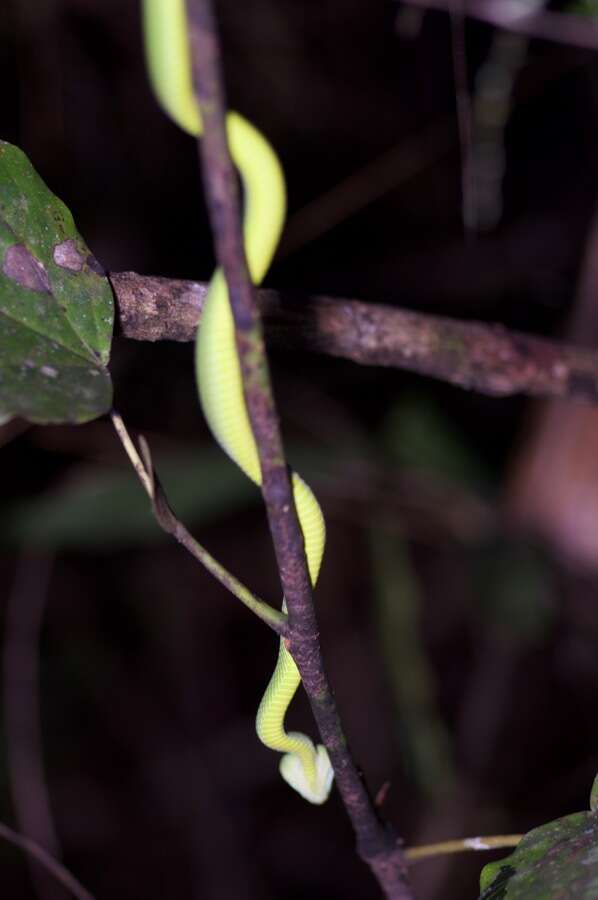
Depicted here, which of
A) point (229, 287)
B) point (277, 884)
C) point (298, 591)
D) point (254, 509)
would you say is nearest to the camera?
point (229, 287)

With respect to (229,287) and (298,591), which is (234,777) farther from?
(229,287)

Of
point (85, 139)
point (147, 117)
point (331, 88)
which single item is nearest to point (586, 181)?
point (331, 88)

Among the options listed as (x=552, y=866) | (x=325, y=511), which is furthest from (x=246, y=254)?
(x=325, y=511)

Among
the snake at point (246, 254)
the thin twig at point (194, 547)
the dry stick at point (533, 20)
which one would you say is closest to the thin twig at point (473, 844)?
the snake at point (246, 254)

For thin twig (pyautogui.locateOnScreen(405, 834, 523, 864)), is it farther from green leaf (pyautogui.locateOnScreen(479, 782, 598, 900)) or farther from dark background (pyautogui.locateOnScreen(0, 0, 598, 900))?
dark background (pyautogui.locateOnScreen(0, 0, 598, 900))

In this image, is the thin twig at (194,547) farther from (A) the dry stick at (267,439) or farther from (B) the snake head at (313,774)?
(B) the snake head at (313,774)

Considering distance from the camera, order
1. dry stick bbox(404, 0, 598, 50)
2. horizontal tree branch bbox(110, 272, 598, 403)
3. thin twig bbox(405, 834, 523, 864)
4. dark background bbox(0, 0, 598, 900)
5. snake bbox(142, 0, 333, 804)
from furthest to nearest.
Result: dark background bbox(0, 0, 598, 900) < dry stick bbox(404, 0, 598, 50) < horizontal tree branch bbox(110, 272, 598, 403) < thin twig bbox(405, 834, 523, 864) < snake bbox(142, 0, 333, 804)

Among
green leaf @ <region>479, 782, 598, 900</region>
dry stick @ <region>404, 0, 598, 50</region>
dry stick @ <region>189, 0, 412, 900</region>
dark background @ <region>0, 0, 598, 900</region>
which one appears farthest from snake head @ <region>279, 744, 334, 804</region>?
dark background @ <region>0, 0, 598, 900</region>
